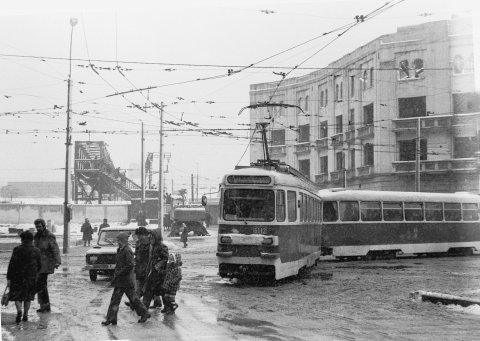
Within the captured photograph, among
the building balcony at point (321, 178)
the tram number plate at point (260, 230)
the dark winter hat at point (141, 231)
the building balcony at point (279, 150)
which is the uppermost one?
the building balcony at point (279, 150)

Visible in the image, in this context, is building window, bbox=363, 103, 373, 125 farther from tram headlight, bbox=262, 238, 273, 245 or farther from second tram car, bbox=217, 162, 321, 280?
tram headlight, bbox=262, 238, 273, 245

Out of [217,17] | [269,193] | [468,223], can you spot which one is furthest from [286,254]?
[468,223]

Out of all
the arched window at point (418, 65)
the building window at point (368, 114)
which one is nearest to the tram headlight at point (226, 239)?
the arched window at point (418, 65)

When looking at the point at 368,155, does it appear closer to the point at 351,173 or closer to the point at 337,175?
the point at 351,173

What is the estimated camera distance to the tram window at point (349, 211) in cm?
2580

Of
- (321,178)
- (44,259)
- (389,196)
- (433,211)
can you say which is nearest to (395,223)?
(389,196)

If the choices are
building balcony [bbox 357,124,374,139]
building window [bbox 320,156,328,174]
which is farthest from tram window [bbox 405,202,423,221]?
building window [bbox 320,156,328,174]

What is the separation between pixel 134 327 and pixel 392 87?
28865 mm

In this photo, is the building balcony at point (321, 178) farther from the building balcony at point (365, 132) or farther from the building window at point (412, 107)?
the building window at point (412, 107)

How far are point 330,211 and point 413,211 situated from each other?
3963 millimetres

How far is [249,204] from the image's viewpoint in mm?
16703

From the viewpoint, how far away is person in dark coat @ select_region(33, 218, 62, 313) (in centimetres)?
1197

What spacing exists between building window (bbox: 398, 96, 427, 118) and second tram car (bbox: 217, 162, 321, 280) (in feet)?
69.6

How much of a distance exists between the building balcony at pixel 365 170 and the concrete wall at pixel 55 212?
17.2m
